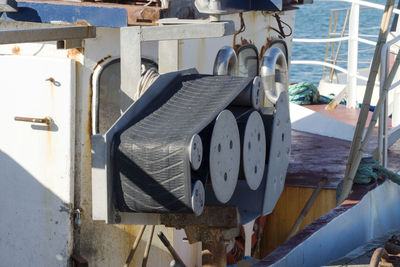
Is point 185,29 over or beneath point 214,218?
over

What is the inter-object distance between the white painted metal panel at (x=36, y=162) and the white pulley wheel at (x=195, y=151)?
8.55ft

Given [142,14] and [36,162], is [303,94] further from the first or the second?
[142,14]

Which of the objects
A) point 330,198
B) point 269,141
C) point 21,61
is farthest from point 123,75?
point 330,198

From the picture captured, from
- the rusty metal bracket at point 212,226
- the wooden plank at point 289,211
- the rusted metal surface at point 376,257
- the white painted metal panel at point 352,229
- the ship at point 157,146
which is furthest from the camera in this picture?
the wooden plank at point 289,211

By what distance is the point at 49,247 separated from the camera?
23.9ft

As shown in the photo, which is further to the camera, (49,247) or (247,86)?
(49,247)

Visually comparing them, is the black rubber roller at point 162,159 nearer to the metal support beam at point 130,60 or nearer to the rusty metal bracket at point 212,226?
the rusty metal bracket at point 212,226

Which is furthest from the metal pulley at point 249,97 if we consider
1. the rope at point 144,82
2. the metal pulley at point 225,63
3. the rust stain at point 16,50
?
the rust stain at point 16,50

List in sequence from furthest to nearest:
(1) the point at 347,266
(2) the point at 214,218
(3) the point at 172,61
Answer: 1. (1) the point at 347,266
2. (3) the point at 172,61
3. (2) the point at 214,218

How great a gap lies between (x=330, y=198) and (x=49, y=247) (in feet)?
11.2

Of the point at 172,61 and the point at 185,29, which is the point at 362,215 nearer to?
the point at 172,61

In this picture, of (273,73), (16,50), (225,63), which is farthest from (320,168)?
(16,50)

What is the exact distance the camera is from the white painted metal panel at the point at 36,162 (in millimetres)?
7016

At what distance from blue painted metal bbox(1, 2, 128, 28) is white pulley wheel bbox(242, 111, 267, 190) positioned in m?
1.69
